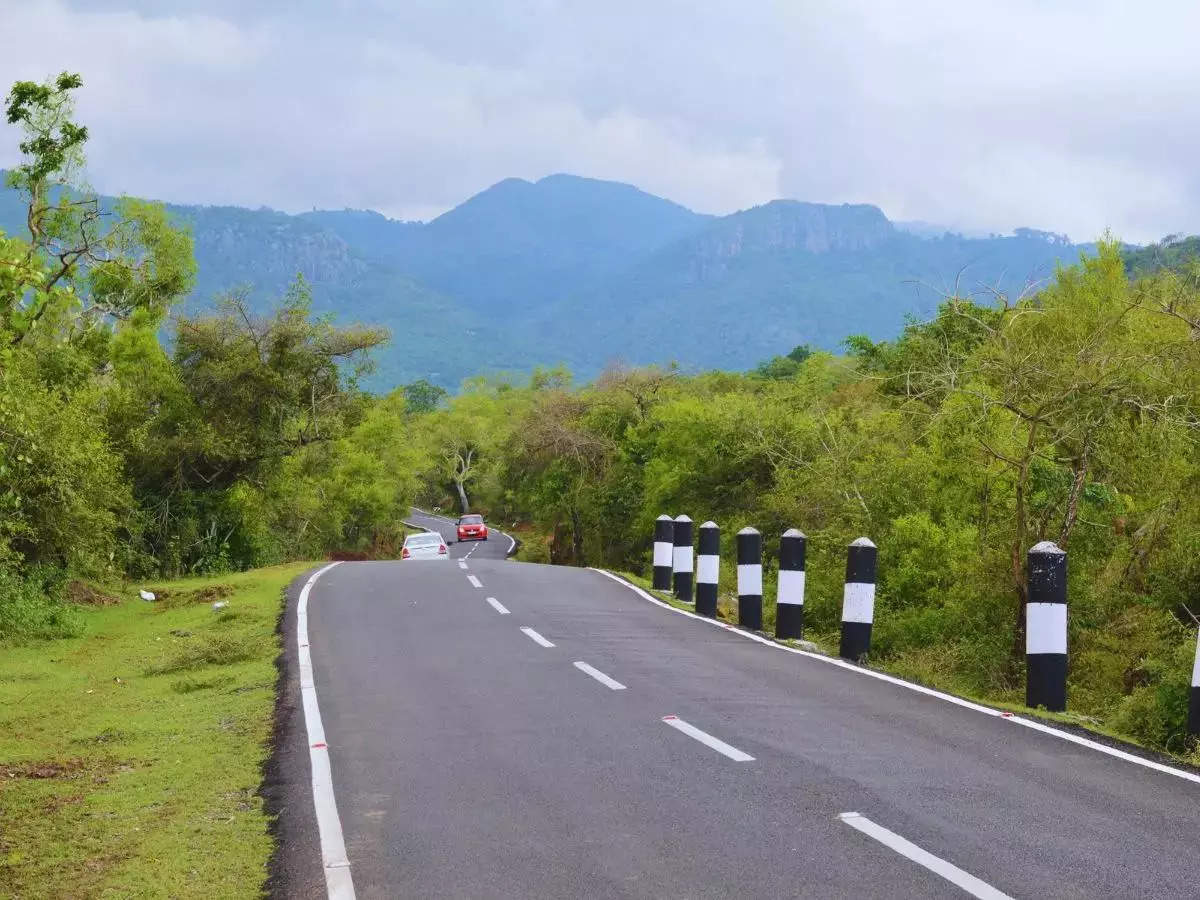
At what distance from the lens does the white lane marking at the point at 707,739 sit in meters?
7.47

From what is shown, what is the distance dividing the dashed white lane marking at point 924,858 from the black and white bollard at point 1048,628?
3.95 metres

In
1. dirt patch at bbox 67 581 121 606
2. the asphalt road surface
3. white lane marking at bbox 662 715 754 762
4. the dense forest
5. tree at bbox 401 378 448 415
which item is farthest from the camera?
tree at bbox 401 378 448 415

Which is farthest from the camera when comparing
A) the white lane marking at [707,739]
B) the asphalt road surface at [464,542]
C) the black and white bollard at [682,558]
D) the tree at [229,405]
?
the asphalt road surface at [464,542]

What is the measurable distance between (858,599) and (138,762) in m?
6.83

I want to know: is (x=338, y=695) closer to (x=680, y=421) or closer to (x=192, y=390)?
(x=192, y=390)

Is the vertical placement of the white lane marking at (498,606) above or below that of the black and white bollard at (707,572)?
below

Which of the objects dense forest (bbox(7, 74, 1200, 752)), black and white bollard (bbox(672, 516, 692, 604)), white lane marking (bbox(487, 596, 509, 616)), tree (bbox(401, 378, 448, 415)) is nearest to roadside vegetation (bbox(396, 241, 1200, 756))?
dense forest (bbox(7, 74, 1200, 752))

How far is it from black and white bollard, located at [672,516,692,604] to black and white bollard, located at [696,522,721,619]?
131 centimetres

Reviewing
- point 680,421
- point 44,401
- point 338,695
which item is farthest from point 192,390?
point 338,695

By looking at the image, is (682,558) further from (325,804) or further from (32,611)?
(325,804)

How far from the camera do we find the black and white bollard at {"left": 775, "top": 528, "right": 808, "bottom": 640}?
43.7 feet

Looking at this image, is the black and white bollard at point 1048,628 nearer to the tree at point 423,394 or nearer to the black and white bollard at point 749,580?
the black and white bollard at point 749,580

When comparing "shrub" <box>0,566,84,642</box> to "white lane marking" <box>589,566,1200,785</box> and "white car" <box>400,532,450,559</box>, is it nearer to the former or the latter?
"white lane marking" <box>589,566,1200,785</box>

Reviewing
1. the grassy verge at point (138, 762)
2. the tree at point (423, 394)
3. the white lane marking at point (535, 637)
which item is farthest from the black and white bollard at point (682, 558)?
the tree at point (423, 394)
